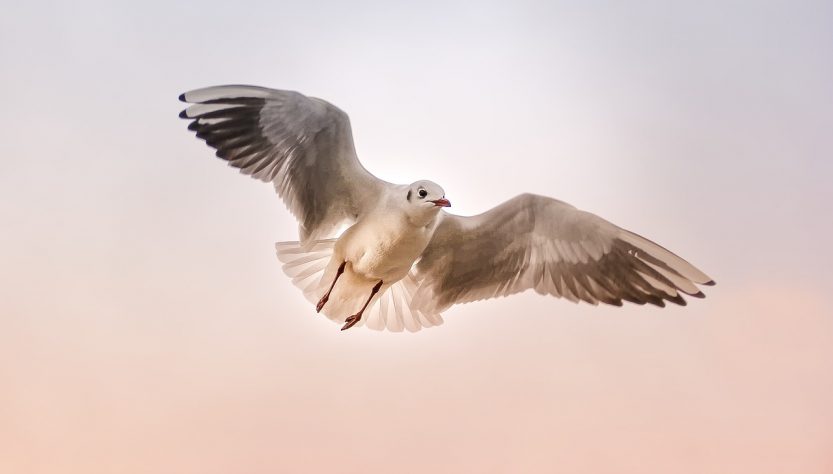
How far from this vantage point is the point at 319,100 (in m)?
2.48

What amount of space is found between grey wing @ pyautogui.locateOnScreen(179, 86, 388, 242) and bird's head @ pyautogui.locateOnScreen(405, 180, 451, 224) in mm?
195

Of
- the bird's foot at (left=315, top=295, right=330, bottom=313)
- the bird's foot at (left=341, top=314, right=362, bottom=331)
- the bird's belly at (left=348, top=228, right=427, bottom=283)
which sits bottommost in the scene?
the bird's foot at (left=341, top=314, right=362, bottom=331)

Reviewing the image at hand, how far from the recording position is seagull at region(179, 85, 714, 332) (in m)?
2.51

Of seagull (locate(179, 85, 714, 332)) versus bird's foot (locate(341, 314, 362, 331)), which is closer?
seagull (locate(179, 85, 714, 332))

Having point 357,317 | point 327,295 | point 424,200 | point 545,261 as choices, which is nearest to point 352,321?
point 357,317

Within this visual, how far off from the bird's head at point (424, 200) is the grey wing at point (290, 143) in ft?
0.64

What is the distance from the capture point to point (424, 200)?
2389mm

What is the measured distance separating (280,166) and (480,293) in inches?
33.1

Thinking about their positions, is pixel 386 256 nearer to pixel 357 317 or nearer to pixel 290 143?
pixel 357 317

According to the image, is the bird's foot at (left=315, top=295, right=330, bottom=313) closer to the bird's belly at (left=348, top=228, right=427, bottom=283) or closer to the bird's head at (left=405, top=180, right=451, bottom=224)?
the bird's belly at (left=348, top=228, right=427, bottom=283)

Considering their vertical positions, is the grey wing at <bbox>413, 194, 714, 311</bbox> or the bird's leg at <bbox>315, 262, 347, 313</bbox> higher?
the grey wing at <bbox>413, 194, 714, 311</bbox>

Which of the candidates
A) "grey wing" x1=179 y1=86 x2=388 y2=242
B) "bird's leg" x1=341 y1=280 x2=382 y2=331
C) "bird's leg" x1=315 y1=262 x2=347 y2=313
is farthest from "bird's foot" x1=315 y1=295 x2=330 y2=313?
"grey wing" x1=179 y1=86 x2=388 y2=242

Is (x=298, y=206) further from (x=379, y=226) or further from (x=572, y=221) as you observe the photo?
(x=572, y=221)

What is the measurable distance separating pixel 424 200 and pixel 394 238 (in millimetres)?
175
